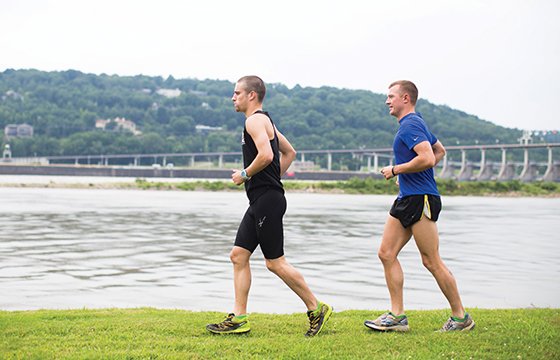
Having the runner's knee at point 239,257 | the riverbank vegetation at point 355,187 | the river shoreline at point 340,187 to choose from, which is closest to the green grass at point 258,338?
the runner's knee at point 239,257

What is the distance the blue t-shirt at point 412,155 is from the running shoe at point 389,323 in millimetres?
1072

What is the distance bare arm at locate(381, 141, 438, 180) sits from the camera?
8000 millimetres

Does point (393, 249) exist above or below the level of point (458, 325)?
above

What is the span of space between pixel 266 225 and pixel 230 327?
931 mm

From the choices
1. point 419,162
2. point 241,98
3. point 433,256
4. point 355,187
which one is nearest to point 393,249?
point 433,256

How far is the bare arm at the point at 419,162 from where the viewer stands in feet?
26.2

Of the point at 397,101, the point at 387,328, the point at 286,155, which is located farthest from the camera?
the point at 286,155

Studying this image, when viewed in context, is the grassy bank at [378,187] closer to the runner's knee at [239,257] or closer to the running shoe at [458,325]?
the runner's knee at [239,257]

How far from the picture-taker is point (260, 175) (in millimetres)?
8094

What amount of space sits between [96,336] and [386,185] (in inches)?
2941

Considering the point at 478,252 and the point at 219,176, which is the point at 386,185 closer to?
the point at 478,252

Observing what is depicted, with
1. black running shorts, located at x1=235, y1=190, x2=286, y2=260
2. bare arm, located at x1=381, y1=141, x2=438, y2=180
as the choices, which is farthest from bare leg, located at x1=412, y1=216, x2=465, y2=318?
black running shorts, located at x1=235, y1=190, x2=286, y2=260

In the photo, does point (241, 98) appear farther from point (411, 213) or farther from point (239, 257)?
point (411, 213)

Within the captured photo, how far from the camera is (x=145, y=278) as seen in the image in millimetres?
13359
